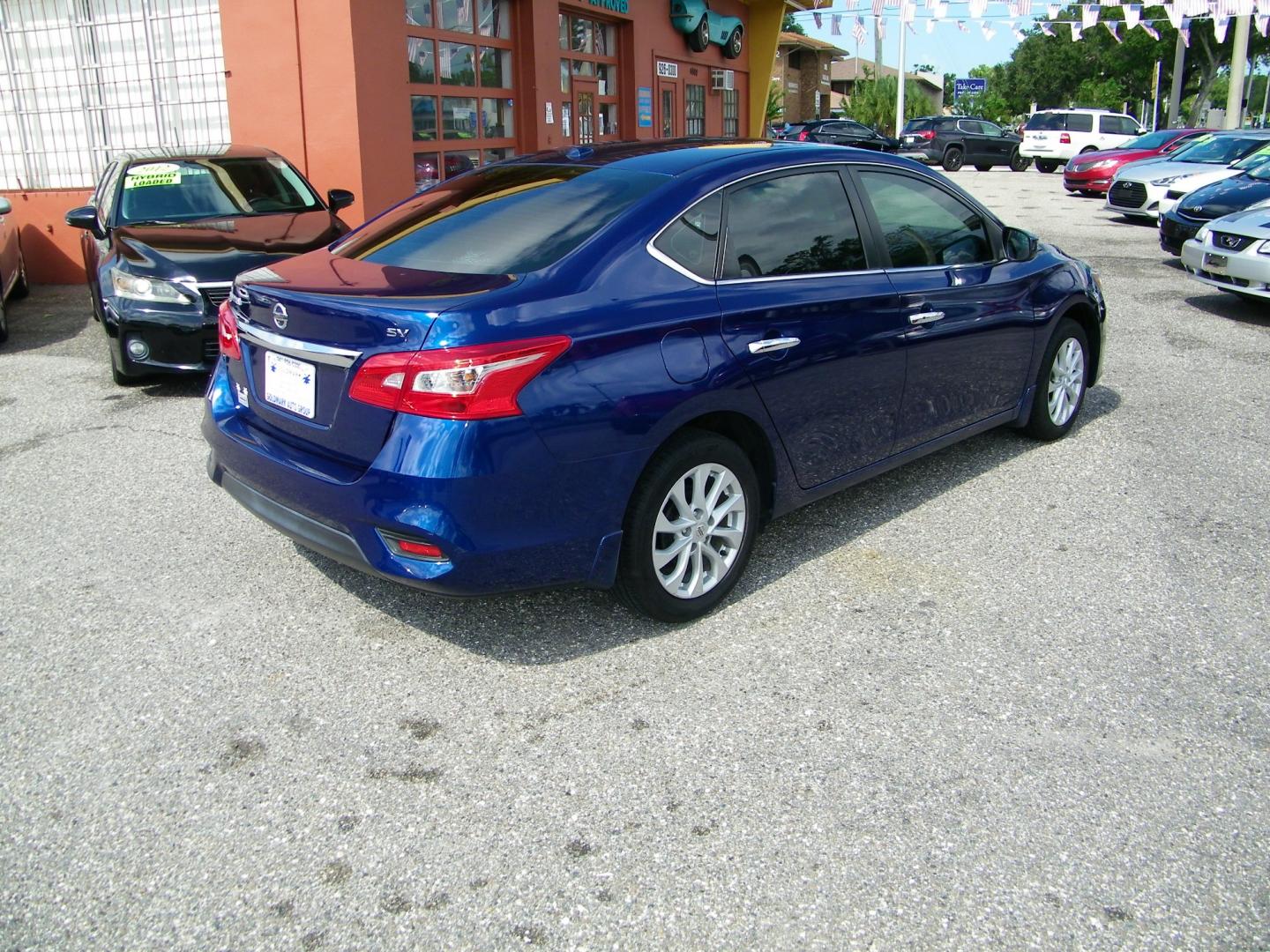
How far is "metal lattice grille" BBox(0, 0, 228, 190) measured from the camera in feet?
38.2

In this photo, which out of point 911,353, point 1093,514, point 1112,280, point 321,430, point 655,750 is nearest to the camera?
point 655,750

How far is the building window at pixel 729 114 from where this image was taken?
20000 millimetres

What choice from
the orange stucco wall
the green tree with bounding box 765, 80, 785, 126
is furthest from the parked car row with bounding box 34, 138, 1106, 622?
the green tree with bounding box 765, 80, 785, 126

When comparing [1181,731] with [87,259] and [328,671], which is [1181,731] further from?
[87,259]

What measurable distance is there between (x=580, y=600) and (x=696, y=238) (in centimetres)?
142

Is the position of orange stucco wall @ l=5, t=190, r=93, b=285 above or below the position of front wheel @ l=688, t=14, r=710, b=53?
below

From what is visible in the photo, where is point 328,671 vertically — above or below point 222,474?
below

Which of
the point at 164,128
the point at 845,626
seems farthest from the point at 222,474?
the point at 164,128

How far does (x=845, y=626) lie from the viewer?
396 centimetres

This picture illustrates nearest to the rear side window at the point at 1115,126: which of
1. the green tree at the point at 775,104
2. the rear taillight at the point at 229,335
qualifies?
the green tree at the point at 775,104

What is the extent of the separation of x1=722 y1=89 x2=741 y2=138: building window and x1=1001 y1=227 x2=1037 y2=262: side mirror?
1539 centimetres

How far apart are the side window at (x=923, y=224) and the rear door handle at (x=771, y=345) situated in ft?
2.78

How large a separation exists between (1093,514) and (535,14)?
420 inches

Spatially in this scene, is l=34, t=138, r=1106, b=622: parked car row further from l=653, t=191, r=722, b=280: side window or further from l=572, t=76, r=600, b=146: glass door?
l=572, t=76, r=600, b=146: glass door
